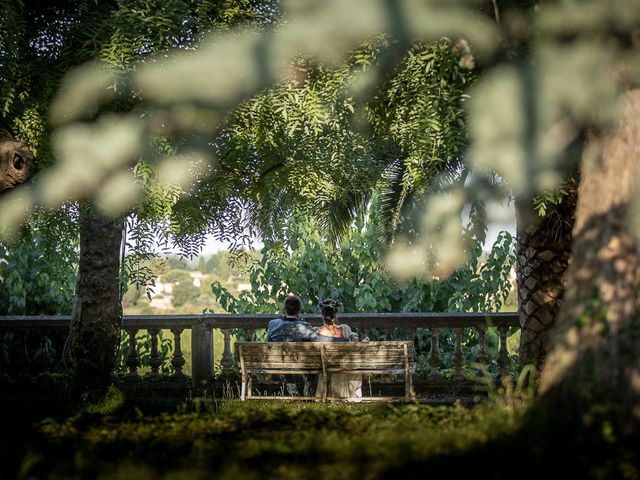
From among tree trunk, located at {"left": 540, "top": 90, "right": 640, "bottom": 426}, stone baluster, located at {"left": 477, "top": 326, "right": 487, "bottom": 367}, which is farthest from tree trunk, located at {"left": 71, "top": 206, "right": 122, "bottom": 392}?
tree trunk, located at {"left": 540, "top": 90, "right": 640, "bottom": 426}

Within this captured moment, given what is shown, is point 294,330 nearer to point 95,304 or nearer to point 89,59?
point 95,304

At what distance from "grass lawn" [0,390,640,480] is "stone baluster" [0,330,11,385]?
5.77 metres

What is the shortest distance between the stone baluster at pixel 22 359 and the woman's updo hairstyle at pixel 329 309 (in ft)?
14.1

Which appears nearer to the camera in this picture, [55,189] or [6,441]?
[6,441]

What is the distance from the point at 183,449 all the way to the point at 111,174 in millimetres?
4199

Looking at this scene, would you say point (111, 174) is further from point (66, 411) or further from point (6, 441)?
point (6, 441)

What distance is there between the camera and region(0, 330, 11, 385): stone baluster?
13109 mm

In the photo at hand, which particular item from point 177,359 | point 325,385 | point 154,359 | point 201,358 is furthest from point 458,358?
point 154,359

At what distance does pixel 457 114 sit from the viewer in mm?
8547

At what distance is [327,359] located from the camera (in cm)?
1100

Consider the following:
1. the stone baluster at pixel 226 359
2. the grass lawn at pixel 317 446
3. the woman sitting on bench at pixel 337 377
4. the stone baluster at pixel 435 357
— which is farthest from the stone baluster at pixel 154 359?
the grass lawn at pixel 317 446

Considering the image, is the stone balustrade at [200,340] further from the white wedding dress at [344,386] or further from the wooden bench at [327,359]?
the wooden bench at [327,359]

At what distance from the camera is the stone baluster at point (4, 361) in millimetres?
13109

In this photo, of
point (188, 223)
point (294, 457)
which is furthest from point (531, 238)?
point (294, 457)
